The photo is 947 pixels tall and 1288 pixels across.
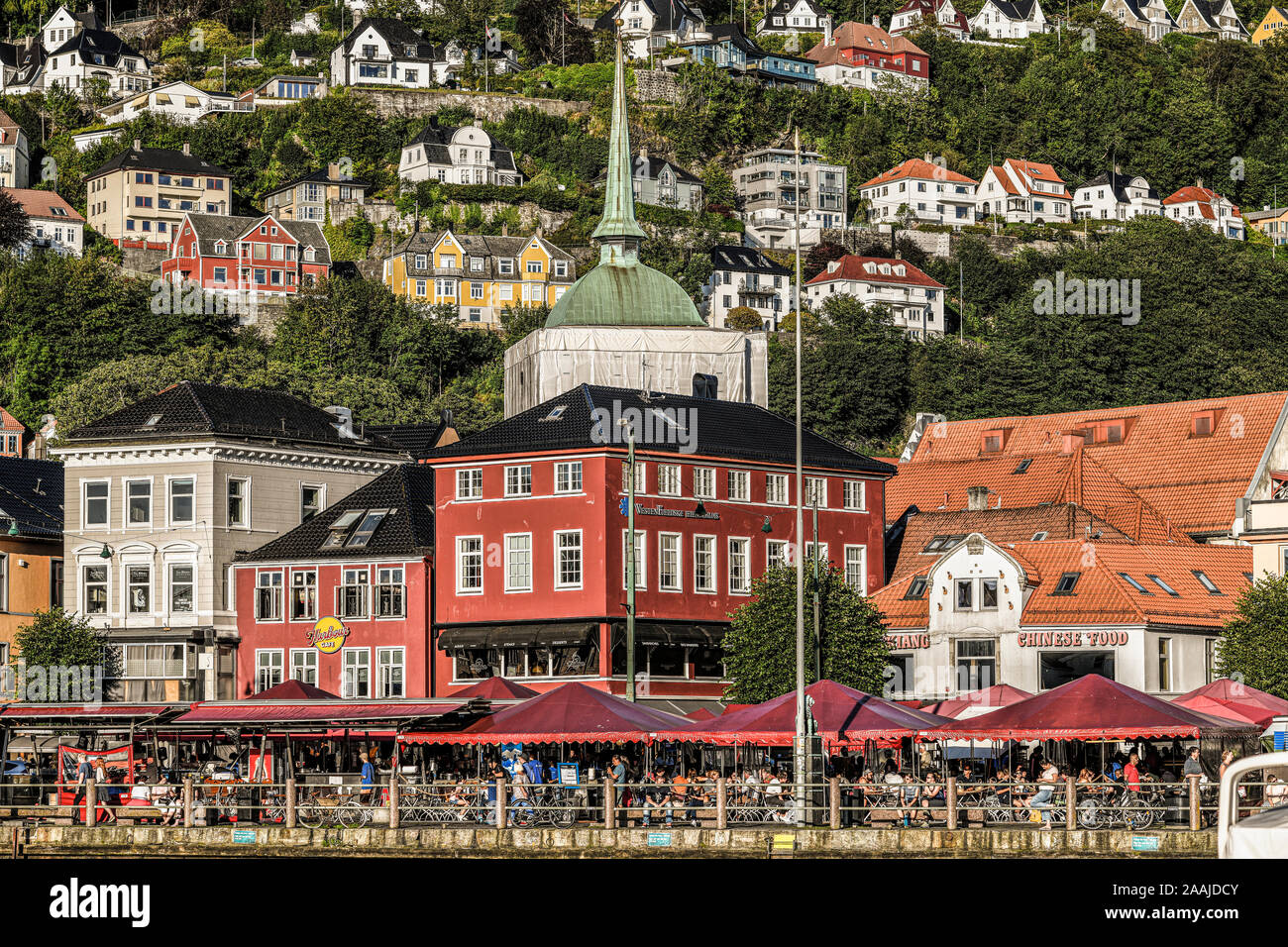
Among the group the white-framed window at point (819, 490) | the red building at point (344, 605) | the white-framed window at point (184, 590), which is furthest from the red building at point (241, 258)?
the white-framed window at point (819, 490)

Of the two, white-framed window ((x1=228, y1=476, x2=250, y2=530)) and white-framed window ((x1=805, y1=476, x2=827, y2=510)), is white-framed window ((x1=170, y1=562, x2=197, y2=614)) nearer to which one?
white-framed window ((x1=228, y1=476, x2=250, y2=530))

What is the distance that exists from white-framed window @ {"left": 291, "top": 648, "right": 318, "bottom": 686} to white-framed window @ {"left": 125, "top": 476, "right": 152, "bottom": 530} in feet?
23.3

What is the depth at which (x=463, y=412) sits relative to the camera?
481 feet

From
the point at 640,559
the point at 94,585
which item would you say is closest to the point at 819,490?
the point at 640,559

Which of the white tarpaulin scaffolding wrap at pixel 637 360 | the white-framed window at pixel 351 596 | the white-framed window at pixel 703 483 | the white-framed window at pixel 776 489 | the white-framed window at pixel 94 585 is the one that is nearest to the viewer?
the white-framed window at pixel 703 483

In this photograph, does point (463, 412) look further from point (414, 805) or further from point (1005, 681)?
point (414, 805)

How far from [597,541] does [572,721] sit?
21.9 meters

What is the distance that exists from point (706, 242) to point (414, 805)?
14886cm

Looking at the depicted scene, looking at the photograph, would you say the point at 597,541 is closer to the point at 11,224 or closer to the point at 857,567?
the point at 857,567

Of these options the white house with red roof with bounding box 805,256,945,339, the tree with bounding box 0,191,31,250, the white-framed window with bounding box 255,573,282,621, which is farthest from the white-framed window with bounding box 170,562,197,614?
the white house with red roof with bounding box 805,256,945,339

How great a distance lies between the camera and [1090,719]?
51375 mm

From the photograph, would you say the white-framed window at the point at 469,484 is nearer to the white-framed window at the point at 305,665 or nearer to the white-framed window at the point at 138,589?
the white-framed window at the point at 305,665

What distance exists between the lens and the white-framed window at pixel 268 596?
3221 inches

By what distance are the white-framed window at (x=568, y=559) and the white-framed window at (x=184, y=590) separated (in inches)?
516
